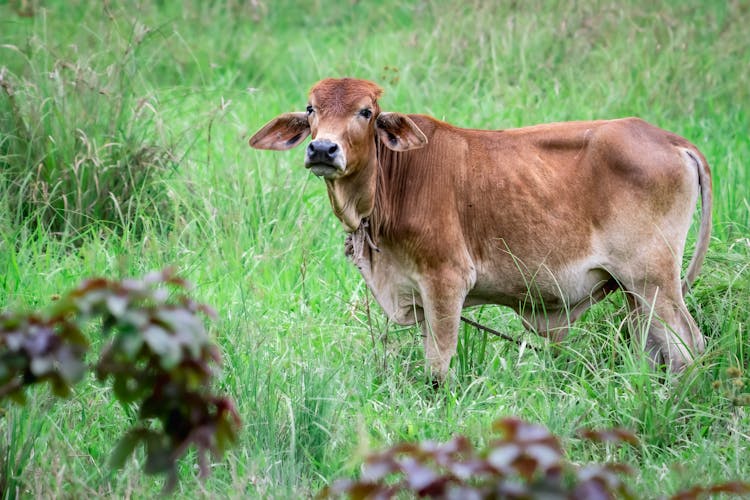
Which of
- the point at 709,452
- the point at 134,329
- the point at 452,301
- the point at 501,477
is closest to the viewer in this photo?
the point at 501,477

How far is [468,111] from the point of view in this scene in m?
6.94

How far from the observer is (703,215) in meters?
4.30

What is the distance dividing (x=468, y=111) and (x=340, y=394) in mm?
3601

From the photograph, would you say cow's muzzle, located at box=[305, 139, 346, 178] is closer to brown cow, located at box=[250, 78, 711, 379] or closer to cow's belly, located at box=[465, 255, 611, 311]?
brown cow, located at box=[250, 78, 711, 379]

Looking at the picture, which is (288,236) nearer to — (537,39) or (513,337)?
(513,337)

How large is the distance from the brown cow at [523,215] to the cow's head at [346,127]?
0.01 m

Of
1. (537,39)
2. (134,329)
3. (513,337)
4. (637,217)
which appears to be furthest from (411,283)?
(537,39)

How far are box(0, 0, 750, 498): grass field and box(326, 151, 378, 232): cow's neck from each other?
382mm

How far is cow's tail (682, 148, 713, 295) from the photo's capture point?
4.27 metres

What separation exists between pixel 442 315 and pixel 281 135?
1.03 meters

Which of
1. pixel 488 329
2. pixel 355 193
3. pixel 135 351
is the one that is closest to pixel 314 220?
pixel 355 193

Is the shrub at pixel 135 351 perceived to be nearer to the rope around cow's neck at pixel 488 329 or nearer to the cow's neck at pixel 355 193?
the cow's neck at pixel 355 193

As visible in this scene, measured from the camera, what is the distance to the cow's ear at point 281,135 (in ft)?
14.2

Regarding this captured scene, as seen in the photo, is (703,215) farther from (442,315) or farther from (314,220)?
(314,220)
